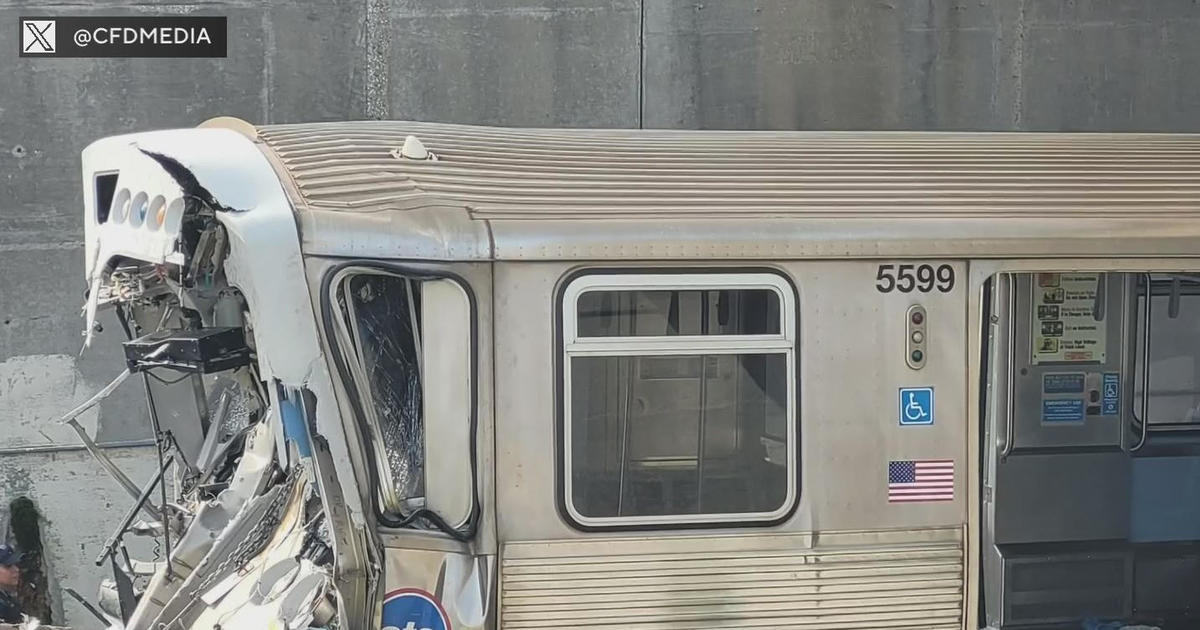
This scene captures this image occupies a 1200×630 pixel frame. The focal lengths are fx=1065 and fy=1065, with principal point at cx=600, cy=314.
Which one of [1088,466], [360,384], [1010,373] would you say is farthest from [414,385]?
[1088,466]

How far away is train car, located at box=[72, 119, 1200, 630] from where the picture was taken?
3.83m

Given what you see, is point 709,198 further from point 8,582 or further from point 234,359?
point 8,582

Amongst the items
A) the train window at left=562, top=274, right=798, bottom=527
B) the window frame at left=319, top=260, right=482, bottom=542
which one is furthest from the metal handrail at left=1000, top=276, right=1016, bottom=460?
the window frame at left=319, top=260, right=482, bottom=542

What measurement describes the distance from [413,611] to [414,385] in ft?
2.68

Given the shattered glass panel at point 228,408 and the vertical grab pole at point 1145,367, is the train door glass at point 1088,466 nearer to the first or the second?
the vertical grab pole at point 1145,367

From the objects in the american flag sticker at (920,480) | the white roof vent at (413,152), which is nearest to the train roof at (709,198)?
the white roof vent at (413,152)

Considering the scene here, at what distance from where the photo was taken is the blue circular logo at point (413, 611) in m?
3.85

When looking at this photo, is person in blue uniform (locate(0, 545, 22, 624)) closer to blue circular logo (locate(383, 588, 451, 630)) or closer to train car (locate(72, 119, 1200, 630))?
train car (locate(72, 119, 1200, 630))

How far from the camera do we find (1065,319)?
18.1 feet

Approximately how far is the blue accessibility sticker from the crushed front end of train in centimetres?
393

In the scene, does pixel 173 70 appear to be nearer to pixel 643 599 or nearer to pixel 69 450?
pixel 69 450

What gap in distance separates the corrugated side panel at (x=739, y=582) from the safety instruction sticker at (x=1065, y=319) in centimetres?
180

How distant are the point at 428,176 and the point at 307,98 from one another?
4.47 meters

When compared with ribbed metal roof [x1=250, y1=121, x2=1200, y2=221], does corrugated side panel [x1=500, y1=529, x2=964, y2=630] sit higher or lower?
lower
